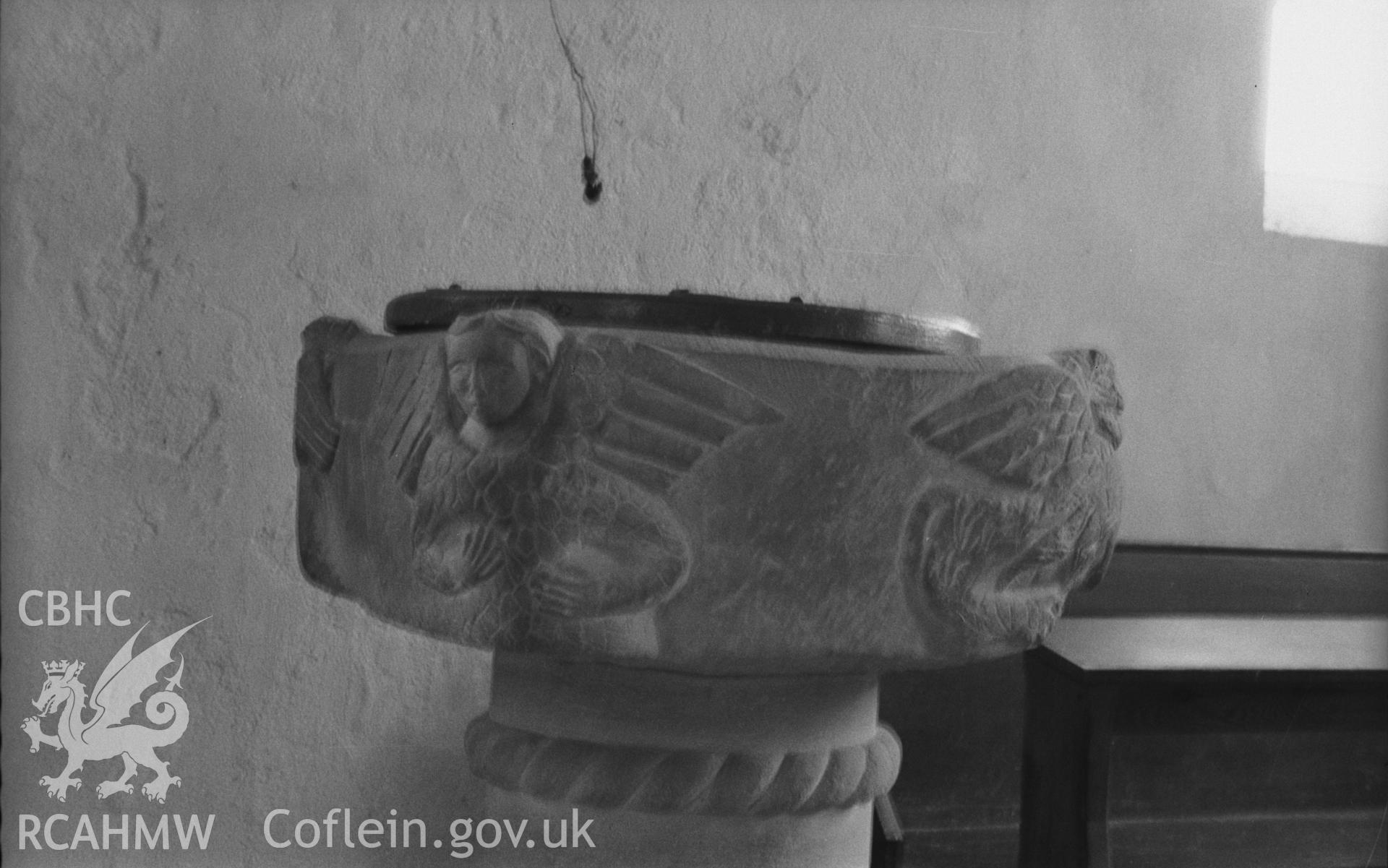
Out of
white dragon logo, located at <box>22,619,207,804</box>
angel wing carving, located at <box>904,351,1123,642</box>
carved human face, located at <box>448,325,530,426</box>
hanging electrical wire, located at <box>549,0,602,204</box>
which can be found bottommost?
white dragon logo, located at <box>22,619,207,804</box>

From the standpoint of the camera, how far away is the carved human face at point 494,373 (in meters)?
1.02

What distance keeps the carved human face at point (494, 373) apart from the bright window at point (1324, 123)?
6.34 feet

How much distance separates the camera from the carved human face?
1.02 meters

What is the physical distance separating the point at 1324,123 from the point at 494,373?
7.04ft

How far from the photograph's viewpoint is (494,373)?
1020mm

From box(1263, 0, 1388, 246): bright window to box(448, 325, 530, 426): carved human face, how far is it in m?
1.93

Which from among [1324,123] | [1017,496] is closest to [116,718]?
[1017,496]

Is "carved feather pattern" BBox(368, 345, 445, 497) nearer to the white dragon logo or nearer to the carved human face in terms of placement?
the carved human face

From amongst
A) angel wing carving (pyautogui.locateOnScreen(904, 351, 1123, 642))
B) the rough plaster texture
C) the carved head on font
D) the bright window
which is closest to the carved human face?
the carved head on font

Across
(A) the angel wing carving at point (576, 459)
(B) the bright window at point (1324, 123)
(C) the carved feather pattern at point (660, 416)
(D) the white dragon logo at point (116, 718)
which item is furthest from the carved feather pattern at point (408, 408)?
(B) the bright window at point (1324, 123)

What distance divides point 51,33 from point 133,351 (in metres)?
0.50

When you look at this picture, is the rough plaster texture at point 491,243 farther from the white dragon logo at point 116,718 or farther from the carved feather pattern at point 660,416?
the carved feather pattern at point 660,416

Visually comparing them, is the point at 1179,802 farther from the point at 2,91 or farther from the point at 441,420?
the point at 2,91

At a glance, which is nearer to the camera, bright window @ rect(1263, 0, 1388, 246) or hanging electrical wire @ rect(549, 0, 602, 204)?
hanging electrical wire @ rect(549, 0, 602, 204)
